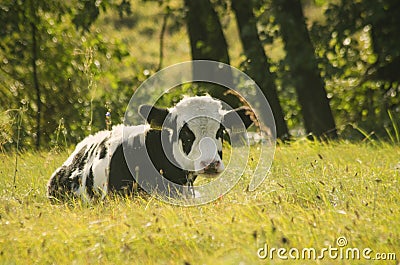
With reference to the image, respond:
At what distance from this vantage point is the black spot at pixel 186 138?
7.08 m

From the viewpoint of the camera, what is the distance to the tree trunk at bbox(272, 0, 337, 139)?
12094mm

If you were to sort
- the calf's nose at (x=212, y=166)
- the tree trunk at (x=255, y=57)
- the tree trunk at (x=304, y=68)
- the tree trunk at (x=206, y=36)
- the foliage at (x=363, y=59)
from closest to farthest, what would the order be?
the calf's nose at (x=212, y=166), the tree trunk at (x=304, y=68), the foliage at (x=363, y=59), the tree trunk at (x=255, y=57), the tree trunk at (x=206, y=36)

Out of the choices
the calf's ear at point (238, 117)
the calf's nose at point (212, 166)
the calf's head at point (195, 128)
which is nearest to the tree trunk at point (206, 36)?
the calf's ear at point (238, 117)

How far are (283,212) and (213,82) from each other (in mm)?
7882

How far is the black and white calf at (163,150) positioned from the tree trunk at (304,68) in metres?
4.53

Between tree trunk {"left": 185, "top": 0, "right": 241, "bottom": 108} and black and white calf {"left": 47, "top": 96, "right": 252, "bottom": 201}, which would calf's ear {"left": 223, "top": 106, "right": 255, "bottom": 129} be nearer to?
black and white calf {"left": 47, "top": 96, "right": 252, "bottom": 201}

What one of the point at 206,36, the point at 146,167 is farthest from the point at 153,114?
the point at 206,36

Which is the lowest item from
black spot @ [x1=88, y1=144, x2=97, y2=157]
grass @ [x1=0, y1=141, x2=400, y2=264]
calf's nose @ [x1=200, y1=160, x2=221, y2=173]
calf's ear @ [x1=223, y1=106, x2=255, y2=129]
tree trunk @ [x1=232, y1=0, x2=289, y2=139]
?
grass @ [x1=0, y1=141, x2=400, y2=264]

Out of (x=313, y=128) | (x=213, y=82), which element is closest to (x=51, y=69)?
(x=213, y=82)

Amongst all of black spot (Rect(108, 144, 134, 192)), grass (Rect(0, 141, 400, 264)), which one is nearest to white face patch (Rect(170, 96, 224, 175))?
grass (Rect(0, 141, 400, 264))

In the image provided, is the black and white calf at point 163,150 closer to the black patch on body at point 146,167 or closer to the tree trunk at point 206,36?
the black patch on body at point 146,167

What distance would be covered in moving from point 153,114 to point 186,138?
405 millimetres

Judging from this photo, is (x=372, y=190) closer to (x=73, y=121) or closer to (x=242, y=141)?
(x=242, y=141)

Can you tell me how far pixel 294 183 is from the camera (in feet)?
23.0
